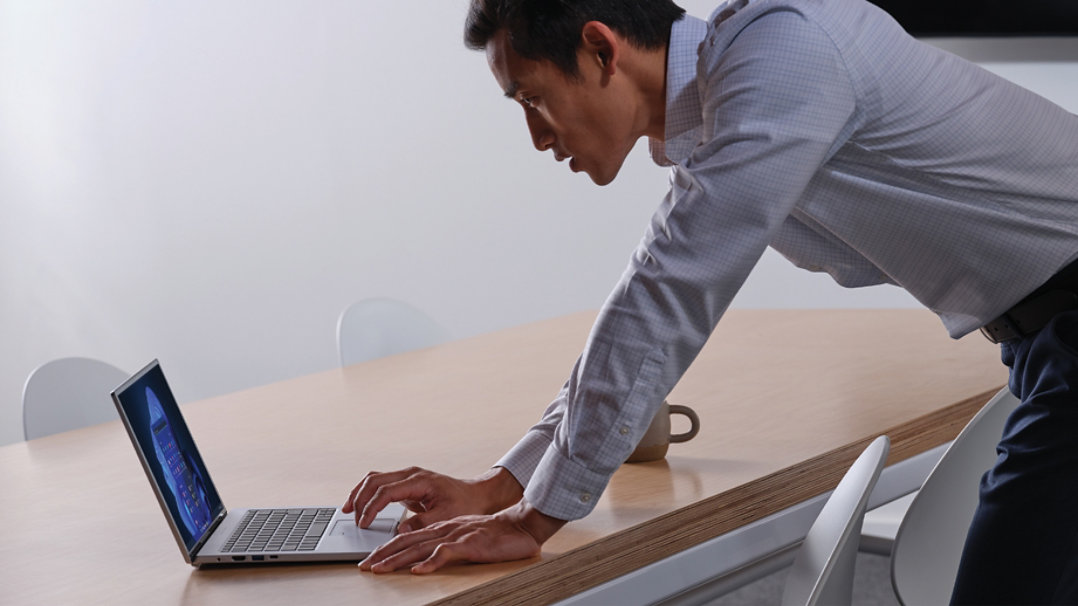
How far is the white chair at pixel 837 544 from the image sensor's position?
1.00 metres

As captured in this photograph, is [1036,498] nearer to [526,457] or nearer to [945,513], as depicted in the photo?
[945,513]

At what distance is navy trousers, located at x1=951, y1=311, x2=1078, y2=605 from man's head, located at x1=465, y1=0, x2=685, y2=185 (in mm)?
512

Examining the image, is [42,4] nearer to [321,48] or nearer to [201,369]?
[321,48]

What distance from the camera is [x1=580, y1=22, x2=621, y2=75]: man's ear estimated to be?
1306 millimetres

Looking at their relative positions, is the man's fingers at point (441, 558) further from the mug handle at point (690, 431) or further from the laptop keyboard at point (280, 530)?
the mug handle at point (690, 431)

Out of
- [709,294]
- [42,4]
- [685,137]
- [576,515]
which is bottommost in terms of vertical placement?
[576,515]

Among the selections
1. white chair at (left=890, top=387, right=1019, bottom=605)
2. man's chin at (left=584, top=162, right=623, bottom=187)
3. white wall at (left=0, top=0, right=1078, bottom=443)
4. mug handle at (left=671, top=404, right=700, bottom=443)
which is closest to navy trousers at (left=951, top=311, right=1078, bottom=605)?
white chair at (left=890, top=387, right=1019, bottom=605)

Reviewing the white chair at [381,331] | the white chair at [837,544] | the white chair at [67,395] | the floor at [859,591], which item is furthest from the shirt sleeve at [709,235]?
the floor at [859,591]

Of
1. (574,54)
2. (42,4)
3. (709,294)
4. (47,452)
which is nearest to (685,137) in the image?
(574,54)

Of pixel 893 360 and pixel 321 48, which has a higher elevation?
pixel 321 48

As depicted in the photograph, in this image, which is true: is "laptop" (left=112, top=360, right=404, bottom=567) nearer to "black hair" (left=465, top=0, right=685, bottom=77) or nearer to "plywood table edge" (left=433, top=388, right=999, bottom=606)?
"plywood table edge" (left=433, top=388, right=999, bottom=606)

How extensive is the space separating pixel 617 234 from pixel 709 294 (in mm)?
3325

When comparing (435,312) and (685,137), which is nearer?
(685,137)

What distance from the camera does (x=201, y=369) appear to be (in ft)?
17.3
